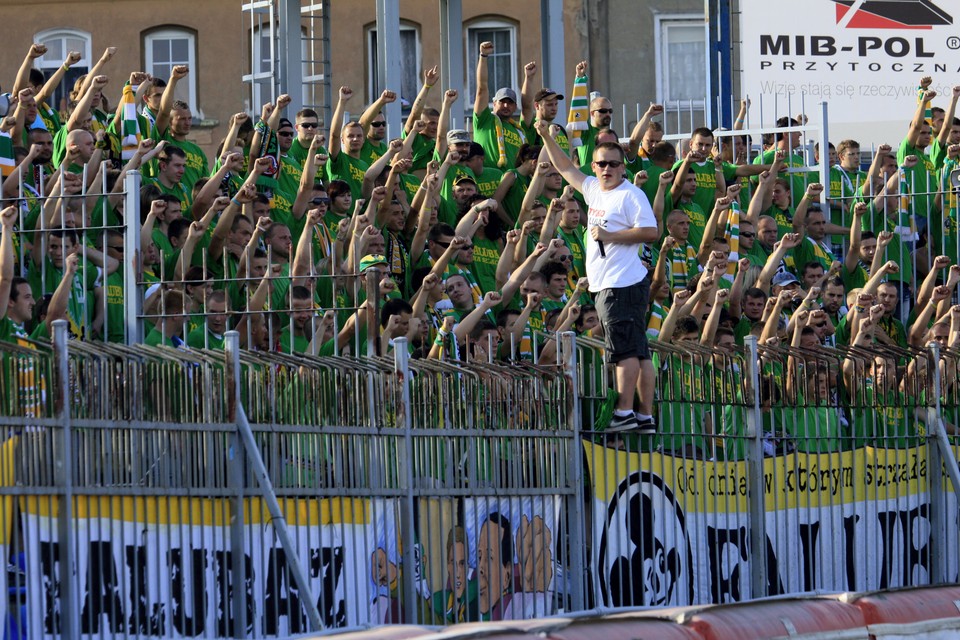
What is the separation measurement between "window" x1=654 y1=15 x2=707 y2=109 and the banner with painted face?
2105 centimetres

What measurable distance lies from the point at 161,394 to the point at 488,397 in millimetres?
2125

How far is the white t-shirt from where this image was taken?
1126 cm

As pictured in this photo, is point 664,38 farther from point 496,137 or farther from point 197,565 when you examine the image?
point 197,565

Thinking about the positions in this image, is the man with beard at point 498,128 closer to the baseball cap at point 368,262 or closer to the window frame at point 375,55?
the baseball cap at point 368,262

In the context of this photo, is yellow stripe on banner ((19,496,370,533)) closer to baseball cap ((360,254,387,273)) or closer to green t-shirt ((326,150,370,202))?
baseball cap ((360,254,387,273))

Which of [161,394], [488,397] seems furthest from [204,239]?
[161,394]

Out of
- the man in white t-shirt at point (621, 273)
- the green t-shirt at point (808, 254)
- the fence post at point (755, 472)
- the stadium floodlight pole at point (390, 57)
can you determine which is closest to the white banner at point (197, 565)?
the man in white t-shirt at point (621, 273)

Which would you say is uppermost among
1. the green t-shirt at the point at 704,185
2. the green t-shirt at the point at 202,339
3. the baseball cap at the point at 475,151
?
the baseball cap at the point at 475,151

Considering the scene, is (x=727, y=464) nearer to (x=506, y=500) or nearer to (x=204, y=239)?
(x=506, y=500)

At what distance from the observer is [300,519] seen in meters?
9.41

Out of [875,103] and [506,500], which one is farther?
[875,103]

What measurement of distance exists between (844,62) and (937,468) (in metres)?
12.0

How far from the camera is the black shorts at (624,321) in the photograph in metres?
11.0

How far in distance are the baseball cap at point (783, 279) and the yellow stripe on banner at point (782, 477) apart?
3.27m
